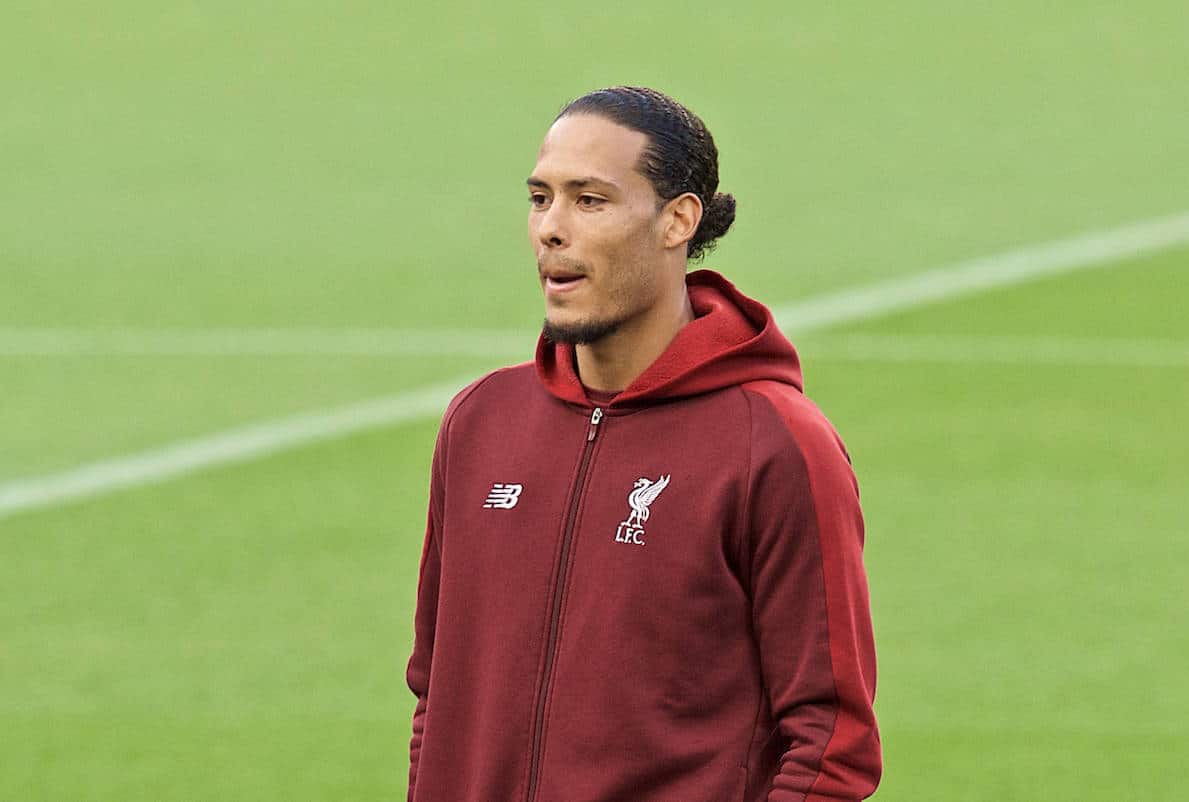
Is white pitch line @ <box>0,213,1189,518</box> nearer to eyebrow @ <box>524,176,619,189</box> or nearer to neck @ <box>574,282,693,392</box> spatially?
neck @ <box>574,282,693,392</box>

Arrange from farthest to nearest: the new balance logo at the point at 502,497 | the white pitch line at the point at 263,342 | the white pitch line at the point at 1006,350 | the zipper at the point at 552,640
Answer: the white pitch line at the point at 263,342 → the white pitch line at the point at 1006,350 → the new balance logo at the point at 502,497 → the zipper at the point at 552,640

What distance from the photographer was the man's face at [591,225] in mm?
3668

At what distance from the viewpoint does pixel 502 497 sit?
378 cm

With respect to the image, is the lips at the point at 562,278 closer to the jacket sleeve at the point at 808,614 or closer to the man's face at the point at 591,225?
the man's face at the point at 591,225

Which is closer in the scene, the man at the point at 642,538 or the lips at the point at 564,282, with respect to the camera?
the man at the point at 642,538

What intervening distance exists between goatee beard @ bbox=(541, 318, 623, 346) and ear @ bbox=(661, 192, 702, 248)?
16 centimetres

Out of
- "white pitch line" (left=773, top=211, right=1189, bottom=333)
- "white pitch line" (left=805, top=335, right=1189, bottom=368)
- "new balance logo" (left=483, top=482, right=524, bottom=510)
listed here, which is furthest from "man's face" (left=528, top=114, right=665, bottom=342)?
"white pitch line" (left=773, top=211, right=1189, bottom=333)

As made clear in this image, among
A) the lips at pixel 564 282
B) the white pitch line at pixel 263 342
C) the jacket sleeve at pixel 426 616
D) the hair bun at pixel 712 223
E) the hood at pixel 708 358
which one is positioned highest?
the hair bun at pixel 712 223

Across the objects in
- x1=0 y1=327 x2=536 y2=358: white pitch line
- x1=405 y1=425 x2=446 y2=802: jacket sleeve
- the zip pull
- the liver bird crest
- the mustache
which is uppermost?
the mustache

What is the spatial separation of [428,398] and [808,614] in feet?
27.7

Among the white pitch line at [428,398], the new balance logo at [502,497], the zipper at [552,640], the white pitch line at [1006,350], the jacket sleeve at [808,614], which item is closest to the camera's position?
the jacket sleeve at [808,614]

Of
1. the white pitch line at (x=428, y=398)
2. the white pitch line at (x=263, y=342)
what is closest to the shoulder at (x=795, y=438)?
the white pitch line at (x=428, y=398)

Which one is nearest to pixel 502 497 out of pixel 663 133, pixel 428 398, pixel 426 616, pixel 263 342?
pixel 426 616

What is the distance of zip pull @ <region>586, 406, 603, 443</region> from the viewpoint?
3.75 m
